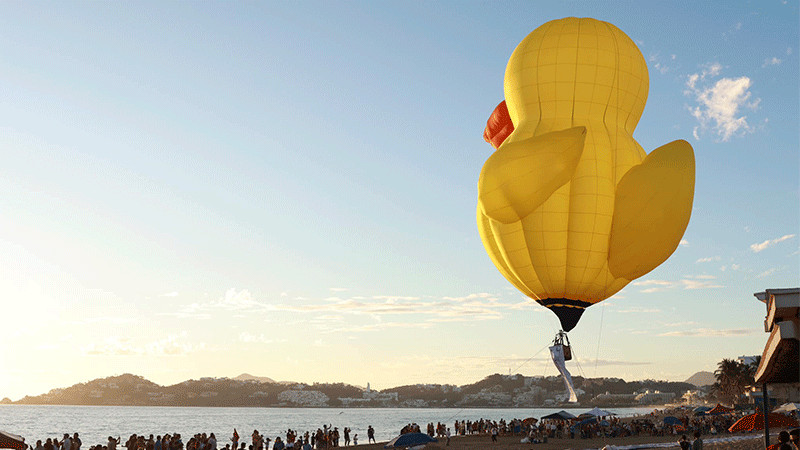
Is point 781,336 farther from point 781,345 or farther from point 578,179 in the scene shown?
point 578,179

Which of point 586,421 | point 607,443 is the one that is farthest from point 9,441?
point 586,421

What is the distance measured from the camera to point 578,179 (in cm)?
1881

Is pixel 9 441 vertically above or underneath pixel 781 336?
underneath

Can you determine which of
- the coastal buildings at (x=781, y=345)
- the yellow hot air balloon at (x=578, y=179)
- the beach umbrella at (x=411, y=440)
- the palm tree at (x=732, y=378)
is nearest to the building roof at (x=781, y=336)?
the coastal buildings at (x=781, y=345)

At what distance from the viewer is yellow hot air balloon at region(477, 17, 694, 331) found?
18062 millimetres

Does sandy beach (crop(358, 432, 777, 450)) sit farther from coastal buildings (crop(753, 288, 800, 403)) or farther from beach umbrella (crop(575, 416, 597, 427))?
coastal buildings (crop(753, 288, 800, 403))

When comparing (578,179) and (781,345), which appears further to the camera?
(578,179)

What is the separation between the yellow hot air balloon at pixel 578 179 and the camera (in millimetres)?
18062

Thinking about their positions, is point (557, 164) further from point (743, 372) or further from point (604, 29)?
point (743, 372)

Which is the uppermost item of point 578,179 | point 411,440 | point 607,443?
point 578,179

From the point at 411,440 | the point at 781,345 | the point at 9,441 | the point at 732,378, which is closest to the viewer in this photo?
the point at 781,345

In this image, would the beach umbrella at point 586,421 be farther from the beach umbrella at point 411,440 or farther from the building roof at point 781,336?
the building roof at point 781,336

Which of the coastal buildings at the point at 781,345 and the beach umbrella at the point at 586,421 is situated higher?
the coastal buildings at the point at 781,345

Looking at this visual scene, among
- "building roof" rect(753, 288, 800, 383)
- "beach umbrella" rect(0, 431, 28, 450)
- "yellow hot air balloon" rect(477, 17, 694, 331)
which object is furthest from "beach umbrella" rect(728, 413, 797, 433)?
"beach umbrella" rect(0, 431, 28, 450)
